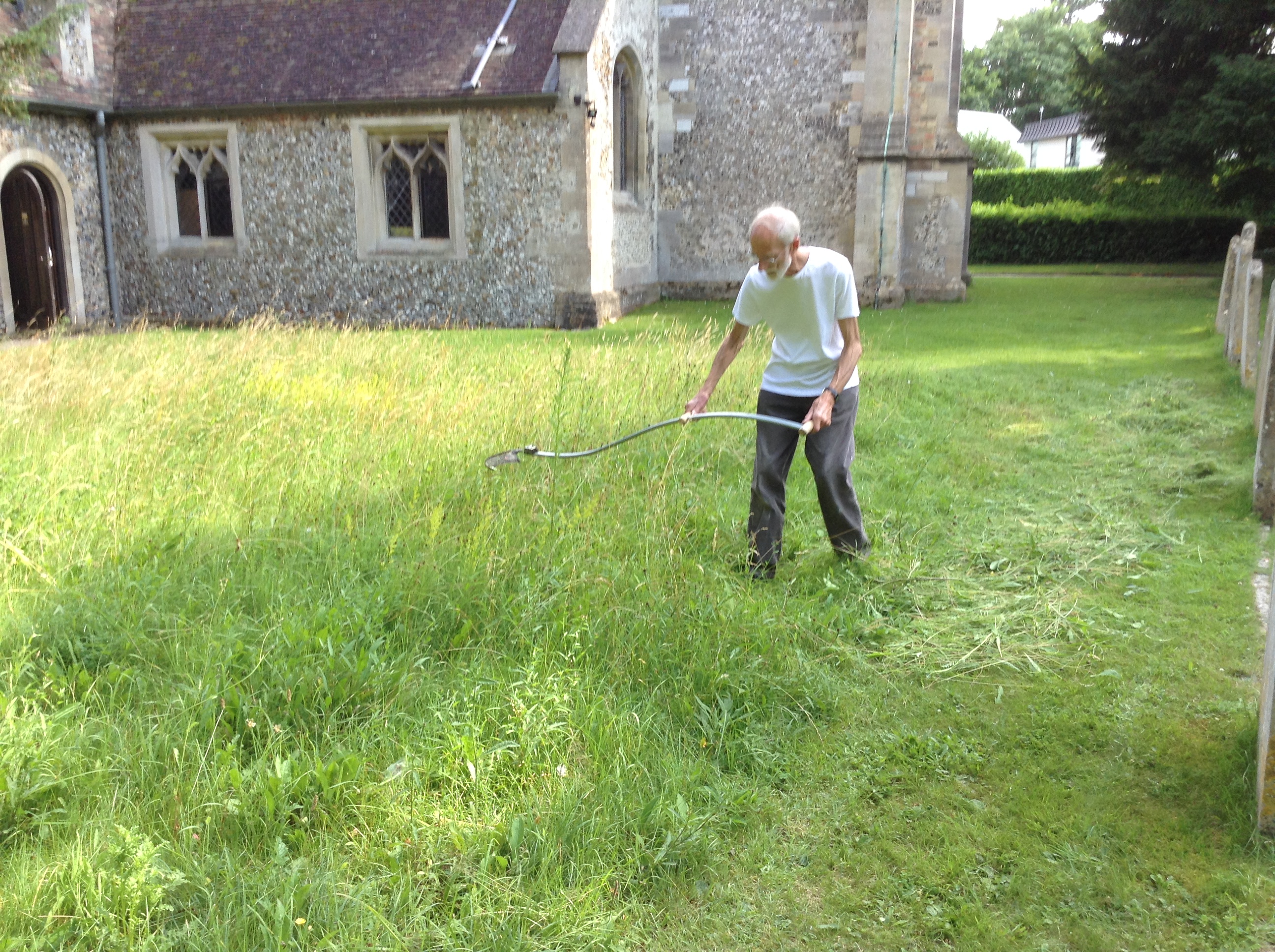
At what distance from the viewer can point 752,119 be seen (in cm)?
1892

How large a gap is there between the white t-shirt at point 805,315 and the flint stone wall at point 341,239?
37.3 feet

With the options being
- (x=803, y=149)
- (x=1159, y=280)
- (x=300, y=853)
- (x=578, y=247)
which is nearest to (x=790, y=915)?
(x=300, y=853)

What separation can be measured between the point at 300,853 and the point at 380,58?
15919mm

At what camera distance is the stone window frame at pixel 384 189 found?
1630 centimetres

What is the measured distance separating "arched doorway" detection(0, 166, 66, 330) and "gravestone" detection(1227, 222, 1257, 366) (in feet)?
53.3

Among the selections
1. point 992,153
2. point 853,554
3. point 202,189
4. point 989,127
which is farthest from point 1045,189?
point 853,554

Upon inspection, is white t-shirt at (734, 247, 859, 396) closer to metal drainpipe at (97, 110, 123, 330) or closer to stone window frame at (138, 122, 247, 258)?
stone window frame at (138, 122, 247, 258)

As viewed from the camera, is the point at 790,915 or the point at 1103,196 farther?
the point at 1103,196

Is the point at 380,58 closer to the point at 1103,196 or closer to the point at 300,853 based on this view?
the point at 300,853

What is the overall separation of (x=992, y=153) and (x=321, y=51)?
3927cm

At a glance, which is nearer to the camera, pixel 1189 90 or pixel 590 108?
pixel 590 108

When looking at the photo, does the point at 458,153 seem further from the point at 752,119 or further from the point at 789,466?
the point at 789,466

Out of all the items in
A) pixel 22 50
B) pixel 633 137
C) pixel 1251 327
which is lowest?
pixel 1251 327

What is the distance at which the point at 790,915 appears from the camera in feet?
9.50
